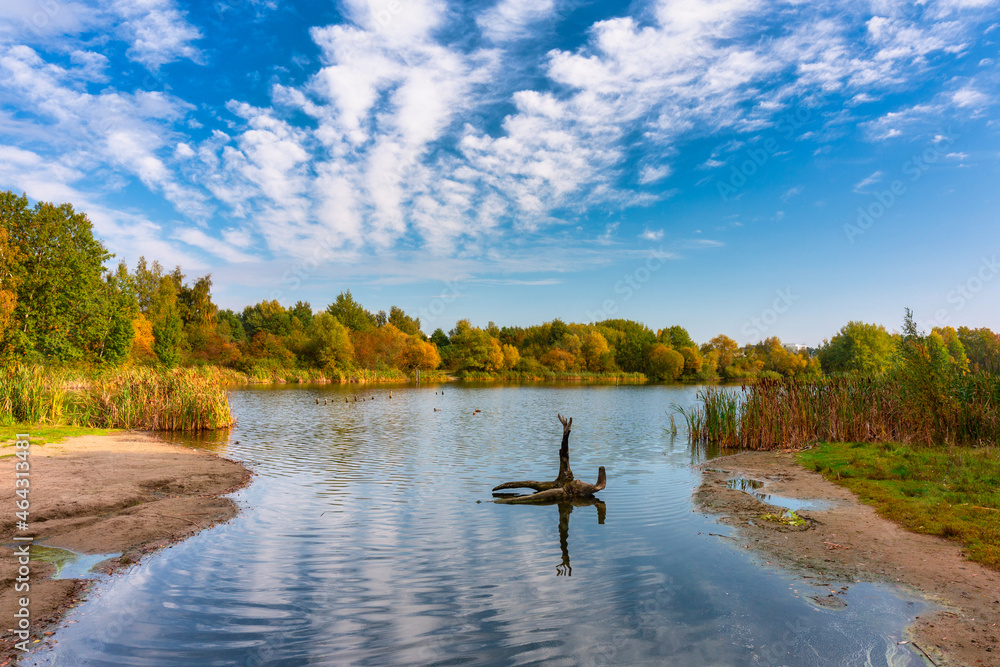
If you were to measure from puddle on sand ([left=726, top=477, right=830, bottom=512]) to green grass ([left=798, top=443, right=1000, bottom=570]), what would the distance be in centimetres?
96

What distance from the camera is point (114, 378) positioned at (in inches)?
950

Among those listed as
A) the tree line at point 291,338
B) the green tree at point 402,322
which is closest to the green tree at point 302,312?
the tree line at point 291,338

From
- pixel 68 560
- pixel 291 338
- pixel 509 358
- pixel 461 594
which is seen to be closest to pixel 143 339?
pixel 291 338

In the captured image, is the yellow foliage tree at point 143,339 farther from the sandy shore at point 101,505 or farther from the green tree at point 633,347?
the green tree at point 633,347

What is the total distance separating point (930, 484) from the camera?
10.8 m

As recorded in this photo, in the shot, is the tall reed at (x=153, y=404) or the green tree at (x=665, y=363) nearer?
the tall reed at (x=153, y=404)

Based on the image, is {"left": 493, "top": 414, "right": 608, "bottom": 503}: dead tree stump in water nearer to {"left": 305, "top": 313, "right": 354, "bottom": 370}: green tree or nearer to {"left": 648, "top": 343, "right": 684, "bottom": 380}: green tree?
{"left": 305, "top": 313, "right": 354, "bottom": 370}: green tree

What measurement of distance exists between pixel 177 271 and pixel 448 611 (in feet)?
308

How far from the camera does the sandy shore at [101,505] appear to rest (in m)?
6.13

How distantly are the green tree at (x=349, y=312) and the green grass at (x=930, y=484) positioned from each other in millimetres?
86379

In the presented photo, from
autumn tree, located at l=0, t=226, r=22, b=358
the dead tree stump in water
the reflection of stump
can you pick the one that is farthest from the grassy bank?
the reflection of stump

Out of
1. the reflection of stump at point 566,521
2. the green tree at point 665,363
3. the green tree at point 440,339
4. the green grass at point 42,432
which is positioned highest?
the green tree at point 440,339

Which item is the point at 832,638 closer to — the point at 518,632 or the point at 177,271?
the point at 518,632

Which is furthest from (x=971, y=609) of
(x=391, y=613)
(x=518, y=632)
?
(x=391, y=613)
